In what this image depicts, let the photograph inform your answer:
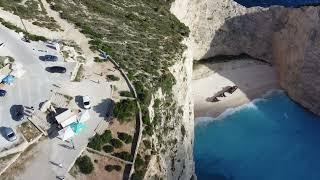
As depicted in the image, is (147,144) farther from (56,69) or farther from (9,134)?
(56,69)

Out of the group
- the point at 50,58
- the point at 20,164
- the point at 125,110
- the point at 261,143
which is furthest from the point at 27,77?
the point at 261,143

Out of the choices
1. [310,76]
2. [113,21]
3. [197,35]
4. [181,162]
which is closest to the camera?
[181,162]

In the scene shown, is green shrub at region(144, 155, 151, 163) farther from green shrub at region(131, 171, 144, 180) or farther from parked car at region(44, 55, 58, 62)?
parked car at region(44, 55, 58, 62)

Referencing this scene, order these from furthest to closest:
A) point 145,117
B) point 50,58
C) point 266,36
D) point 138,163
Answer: point 266,36, point 50,58, point 145,117, point 138,163

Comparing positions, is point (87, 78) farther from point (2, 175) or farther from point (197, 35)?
point (197, 35)

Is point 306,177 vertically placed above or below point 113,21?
below

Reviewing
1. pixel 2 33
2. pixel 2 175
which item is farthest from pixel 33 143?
pixel 2 33
